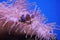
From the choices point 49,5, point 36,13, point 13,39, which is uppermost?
point 49,5

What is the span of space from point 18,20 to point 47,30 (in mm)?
246

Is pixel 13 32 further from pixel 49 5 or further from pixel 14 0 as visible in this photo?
pixel 49 5

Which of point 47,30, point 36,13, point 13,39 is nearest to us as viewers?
point 13,39

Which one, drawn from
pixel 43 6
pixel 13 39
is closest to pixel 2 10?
pixel 13 39

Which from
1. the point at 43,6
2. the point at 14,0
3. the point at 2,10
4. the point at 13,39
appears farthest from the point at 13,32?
the point at 43,6

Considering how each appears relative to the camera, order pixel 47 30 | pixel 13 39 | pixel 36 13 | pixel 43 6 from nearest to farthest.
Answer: pixel 13 39 < pixel 47 30 < pixel 36 13 < pixel 43 6

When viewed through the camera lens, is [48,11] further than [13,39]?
Yes

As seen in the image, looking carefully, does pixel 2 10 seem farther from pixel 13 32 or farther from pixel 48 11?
pixel 48 11

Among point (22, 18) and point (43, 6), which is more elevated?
point (43, 6)

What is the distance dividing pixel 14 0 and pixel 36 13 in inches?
8.7

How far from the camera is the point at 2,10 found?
98cm

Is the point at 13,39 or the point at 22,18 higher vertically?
the point at 22,18

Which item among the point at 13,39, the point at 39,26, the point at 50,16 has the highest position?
the point at 50,16

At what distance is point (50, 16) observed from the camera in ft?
6.96
